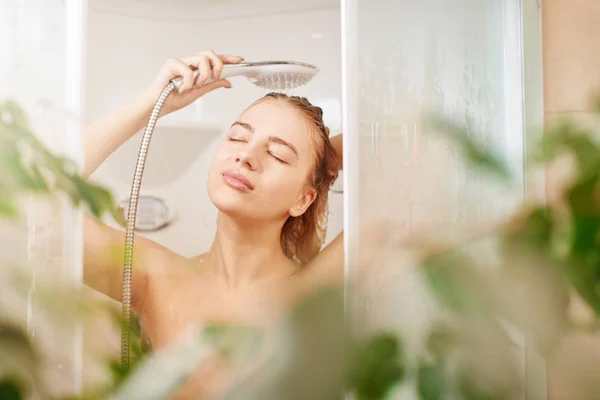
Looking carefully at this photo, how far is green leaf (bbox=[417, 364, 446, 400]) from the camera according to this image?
176mm

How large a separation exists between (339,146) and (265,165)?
0.55 feet

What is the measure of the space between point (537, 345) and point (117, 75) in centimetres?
76

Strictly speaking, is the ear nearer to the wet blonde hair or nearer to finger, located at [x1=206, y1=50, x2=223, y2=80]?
the wet blonde hair

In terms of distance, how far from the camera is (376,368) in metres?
0.18

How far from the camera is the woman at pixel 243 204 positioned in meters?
0.77

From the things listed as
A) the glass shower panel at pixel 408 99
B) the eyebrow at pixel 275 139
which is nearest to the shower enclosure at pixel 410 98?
the glass shower panel at pixel 408 99

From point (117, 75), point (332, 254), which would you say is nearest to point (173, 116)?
point (117, 75)

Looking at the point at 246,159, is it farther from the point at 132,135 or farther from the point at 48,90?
the point at 48,90

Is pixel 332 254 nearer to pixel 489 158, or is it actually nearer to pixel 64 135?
pixel 64 135

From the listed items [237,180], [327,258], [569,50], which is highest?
[569,50]

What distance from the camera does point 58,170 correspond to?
0.31 meters

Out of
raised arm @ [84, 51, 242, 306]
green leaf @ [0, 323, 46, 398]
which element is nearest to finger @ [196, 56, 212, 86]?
raised arm @ [84, 51, 242, 306]

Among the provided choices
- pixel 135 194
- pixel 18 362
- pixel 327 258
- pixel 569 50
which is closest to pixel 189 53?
pixel 135 194

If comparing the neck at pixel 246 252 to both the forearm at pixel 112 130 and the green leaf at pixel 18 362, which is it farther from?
the green leaf at pixel 18 362
